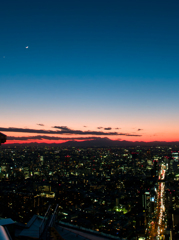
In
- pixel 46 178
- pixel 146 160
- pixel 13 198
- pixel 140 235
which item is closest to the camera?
pixel 140 235

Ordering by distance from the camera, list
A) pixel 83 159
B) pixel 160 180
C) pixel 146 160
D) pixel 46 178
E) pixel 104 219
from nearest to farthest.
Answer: pixel 104 219 < pixel 46 178 < pixel 160 180 < pixel 83 159 < pixel 146 160

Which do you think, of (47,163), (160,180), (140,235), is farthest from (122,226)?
(47,163)

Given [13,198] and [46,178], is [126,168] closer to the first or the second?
[46,178]

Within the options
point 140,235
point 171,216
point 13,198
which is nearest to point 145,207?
point 171,216

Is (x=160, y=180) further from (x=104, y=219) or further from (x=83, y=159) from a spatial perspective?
(x=104, y=219)

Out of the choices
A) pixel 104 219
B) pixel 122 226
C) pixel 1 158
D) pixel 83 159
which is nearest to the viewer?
pixel 122 226

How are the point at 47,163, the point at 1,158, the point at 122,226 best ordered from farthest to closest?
1. the point at 47,163
2. the point at 1,158
3. the point at 122,226

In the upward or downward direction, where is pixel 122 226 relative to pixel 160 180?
upward

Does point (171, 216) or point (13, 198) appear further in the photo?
point (13, 198)

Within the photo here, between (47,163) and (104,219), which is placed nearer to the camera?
(104,219)
